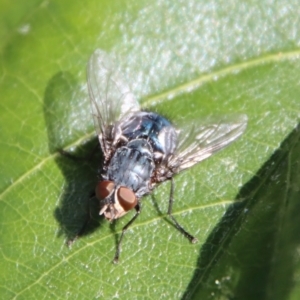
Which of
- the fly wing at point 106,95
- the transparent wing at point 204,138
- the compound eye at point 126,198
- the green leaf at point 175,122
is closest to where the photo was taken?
the green leaf at point 175,122

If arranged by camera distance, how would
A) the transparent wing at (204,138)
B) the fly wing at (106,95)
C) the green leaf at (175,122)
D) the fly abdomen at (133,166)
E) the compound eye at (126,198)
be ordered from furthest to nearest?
the fly wing at (106,95)
the transparent wing at (204,138)
the fly abdomen at (133,166)
the compound eye at (126,198)
the green leaf at (175,122)

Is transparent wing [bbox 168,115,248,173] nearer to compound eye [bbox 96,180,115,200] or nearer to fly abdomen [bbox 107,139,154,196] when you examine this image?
fly abdomen [bbox 107,139,154,196]

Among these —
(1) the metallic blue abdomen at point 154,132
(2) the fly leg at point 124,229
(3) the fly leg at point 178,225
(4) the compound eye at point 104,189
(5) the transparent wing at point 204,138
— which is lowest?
(3) the fly leg at point 178,225

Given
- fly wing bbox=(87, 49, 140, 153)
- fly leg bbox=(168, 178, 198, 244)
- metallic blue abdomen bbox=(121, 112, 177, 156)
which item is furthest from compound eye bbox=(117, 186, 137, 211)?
metallic blue abdomen bbox=(121, 112, 177, 156)

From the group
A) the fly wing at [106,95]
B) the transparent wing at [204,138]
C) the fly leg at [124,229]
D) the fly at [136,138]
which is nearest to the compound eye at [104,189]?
the fly at [136,138]

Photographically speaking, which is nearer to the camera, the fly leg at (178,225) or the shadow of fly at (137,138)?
the fly leg at (178,225)

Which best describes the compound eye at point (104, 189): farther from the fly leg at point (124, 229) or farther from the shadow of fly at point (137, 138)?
the fly leg at point (124, 229)

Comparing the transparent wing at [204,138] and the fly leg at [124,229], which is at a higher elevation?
the fly leg at [124,229]

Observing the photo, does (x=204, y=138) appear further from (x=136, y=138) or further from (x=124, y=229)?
(x=124, y=229)
